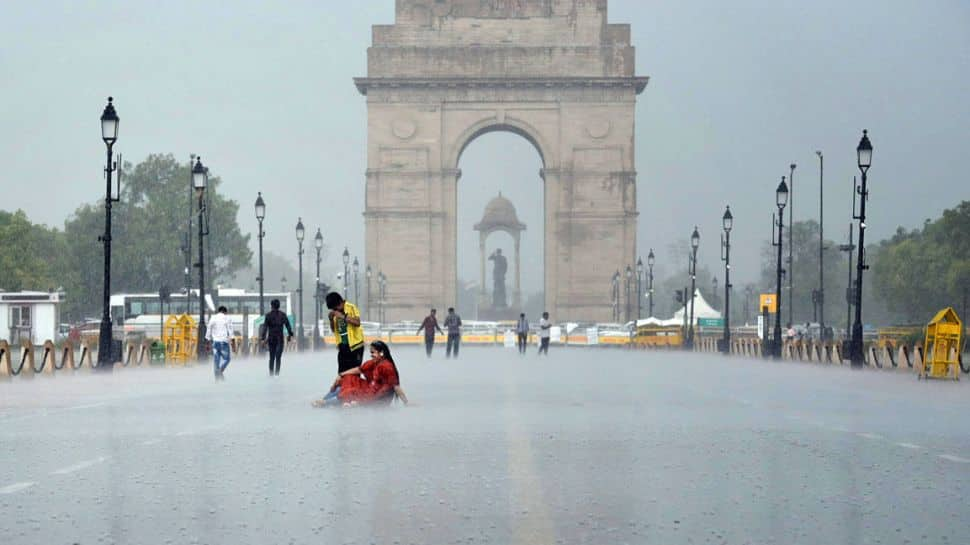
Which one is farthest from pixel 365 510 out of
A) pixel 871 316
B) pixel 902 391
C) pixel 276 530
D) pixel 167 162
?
pixel 871 316

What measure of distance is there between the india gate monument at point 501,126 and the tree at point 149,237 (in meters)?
29.4

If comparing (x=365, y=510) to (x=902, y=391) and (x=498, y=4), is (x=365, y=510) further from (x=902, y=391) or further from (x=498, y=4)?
(x=498, y=4)

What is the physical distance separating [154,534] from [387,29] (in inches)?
3315

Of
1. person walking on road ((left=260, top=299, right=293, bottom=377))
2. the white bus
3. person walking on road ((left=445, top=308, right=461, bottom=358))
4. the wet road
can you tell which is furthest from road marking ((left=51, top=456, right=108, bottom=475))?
the white bus

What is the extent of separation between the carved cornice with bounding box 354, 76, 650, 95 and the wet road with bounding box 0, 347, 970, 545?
2696 inches

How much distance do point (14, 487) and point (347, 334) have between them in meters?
11.1

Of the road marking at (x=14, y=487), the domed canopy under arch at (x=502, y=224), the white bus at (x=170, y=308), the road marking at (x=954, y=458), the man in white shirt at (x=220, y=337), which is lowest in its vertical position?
the road marking at (x=14, y=487)

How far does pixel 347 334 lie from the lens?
71.7 ft

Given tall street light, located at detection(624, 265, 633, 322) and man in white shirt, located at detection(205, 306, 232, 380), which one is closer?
man in white shirt, located at detection(205, 306, 232, 380)

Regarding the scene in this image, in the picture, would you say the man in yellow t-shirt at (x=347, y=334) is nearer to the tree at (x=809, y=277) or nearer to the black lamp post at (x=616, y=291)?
the black lamp post at (x=616, y=291)

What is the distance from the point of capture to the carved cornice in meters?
91.2

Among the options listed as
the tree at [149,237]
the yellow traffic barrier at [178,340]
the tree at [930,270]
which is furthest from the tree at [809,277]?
the yellow traffic barrier at [178,340]

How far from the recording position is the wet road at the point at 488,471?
8953 mm

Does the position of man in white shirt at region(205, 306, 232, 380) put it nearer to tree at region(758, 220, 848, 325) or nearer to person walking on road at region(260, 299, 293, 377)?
person walking on road at region(260, 299, 293, 377)
